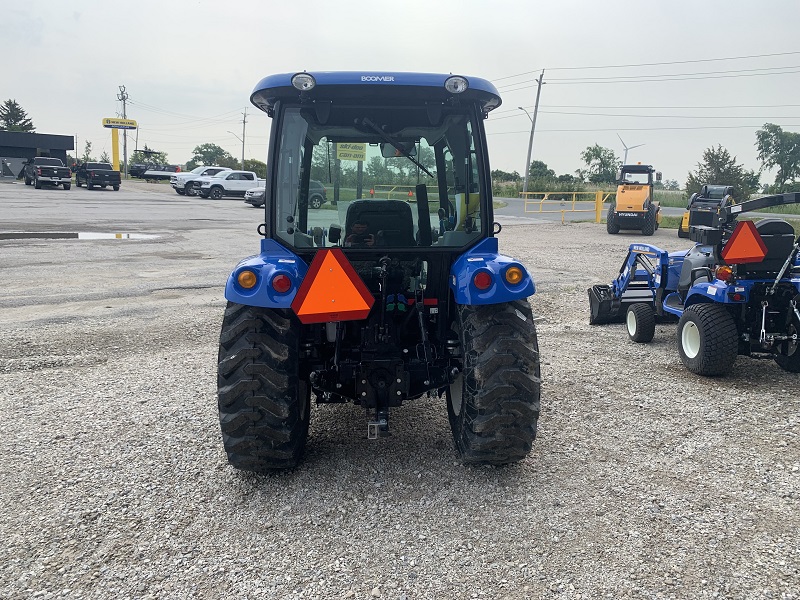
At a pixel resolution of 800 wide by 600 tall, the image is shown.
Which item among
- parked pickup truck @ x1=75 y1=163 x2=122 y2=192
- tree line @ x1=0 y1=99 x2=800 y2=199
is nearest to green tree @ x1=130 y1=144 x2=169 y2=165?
tree line @ x1=0 y1=99 x2=800 y2=199

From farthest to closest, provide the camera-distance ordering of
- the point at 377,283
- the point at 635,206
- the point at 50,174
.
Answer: the point at 50,174, the point at 635,206, the point at 377,283

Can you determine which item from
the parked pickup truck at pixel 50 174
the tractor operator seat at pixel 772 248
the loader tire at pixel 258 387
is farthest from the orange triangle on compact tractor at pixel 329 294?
the parked pickup truck at pixel 50 174

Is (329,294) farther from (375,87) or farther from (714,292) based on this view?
(714,292)

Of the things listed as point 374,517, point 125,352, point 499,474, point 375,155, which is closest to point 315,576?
point 374,517

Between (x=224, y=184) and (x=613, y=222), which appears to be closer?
(x=613, y=222)

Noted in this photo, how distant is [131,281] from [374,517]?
8.42 meters

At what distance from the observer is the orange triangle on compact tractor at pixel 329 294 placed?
3.27m

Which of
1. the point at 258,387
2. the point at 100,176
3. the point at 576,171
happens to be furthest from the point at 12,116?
the point at 258,387

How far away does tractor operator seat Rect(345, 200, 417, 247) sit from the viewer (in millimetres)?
3934

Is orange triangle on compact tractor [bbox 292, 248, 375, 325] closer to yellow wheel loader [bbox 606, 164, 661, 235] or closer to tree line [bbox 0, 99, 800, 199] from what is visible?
tree line [bbox 0, 99, 800, 199]

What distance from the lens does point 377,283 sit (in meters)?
3.80

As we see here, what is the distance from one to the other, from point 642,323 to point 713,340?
4.76ft

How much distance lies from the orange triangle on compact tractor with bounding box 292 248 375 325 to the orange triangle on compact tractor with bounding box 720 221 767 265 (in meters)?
3.92

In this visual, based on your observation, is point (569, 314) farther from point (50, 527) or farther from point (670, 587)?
Result: point (50, 527)
